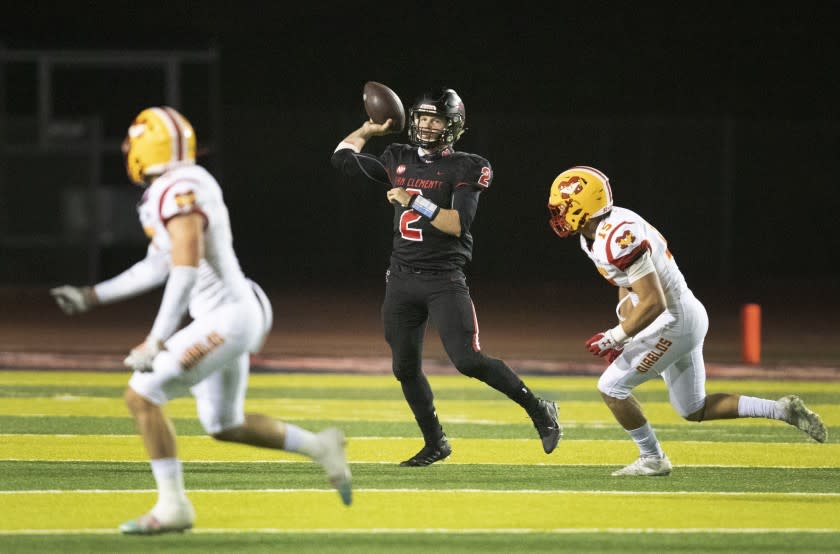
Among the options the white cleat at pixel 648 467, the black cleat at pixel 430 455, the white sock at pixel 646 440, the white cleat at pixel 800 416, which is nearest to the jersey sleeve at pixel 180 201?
the black cleat at pixel 430 455

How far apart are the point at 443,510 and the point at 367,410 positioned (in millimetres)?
4364

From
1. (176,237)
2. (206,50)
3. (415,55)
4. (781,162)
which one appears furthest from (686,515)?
(415,55)

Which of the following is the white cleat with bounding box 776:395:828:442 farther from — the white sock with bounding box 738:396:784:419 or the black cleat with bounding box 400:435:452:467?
the black cleat with bounding box 400:435:452:467

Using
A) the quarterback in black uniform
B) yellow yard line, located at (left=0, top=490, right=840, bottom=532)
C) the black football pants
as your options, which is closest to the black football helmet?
the quarterback in black uniform

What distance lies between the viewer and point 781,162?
29.3 metres

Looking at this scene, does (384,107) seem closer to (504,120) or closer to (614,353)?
(614,353)

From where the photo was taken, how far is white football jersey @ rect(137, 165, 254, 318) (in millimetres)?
6223

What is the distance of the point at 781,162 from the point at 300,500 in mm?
23420

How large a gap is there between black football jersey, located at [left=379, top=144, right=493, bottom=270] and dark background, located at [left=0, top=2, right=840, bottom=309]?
50.9ft

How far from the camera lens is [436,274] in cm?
846

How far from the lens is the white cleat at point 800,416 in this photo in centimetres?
819

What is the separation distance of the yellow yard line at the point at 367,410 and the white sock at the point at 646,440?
267cm

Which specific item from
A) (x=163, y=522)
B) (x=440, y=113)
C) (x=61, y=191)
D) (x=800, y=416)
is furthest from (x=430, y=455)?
(x=61, y=191)

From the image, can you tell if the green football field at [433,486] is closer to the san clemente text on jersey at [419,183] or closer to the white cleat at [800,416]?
the white cleat at [800,416]
